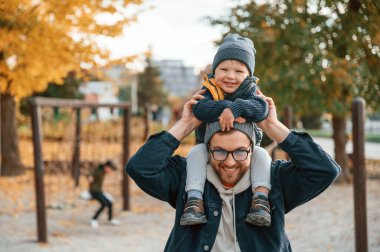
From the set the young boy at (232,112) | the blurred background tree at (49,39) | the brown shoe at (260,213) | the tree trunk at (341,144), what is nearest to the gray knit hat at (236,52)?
the young boy at (232,112)

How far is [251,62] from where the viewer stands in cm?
221

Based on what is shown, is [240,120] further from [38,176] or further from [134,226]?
[134,226]

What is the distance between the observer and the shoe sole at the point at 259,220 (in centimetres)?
204

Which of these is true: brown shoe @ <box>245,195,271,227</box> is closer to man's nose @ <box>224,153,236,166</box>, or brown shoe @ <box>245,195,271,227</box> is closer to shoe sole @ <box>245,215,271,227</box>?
shoe sole @ <box>245,215,271,227</box>

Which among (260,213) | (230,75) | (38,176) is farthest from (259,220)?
(38,176)

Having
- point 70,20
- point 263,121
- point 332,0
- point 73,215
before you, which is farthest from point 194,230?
point 73,215

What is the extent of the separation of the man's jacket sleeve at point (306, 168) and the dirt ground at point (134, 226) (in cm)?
429

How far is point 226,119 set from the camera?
2045mm

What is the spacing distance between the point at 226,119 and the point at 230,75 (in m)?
0.21

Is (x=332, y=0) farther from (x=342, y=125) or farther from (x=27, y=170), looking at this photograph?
(x=27, y=170)

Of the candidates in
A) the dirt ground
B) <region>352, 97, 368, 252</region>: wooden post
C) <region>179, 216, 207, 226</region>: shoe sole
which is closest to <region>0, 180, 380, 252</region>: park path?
the dirt ground

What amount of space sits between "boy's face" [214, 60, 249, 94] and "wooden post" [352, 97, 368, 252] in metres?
2.68

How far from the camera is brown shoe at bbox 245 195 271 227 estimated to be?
205cm

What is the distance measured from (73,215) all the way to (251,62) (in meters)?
7.02
